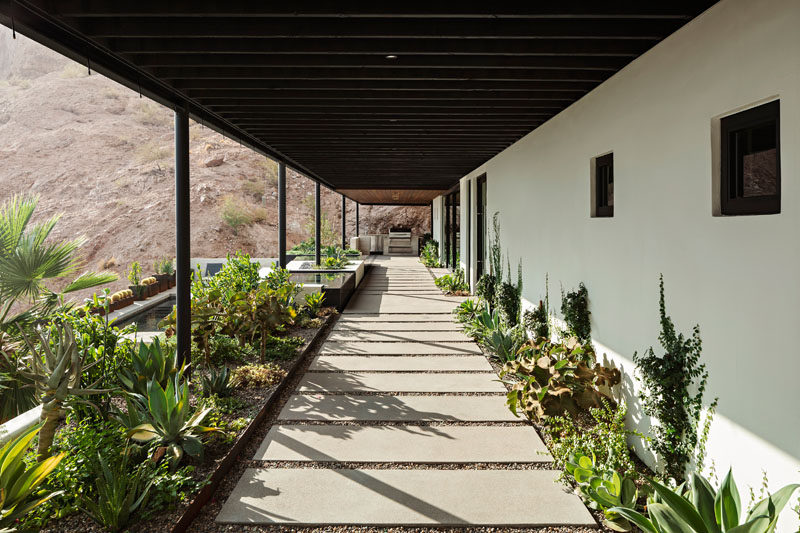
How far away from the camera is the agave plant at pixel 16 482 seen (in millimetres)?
2160

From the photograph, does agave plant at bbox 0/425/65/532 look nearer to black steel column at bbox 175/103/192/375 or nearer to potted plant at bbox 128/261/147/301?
black steel column at bbox 175/103/192/375

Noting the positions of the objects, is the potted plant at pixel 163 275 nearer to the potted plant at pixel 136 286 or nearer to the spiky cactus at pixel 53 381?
the potted plant at pixel 136 286

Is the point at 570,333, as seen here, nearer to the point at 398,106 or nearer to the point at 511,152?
the point at 398,106

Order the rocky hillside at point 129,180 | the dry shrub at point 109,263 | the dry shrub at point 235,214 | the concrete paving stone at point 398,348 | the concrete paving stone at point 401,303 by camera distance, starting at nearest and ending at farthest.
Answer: the concrete paving stone at point 398,348 < the concrete paving stone at point 401,303 < the dry shrub at point 109,263 < the rocky hillside at point 129,180 < the dry shrub at point 235,214

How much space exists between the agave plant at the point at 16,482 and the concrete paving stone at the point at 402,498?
2.73 feet

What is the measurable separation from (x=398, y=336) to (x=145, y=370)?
3.85 metres

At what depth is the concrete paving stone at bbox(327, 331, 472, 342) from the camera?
694 cm

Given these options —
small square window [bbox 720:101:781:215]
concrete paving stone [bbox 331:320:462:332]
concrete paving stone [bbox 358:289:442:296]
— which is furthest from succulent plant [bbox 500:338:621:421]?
concrete paving stone [bbox 358:289:442:296]

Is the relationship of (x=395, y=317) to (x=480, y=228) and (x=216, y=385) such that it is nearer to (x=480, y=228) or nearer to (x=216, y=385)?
(x=480, y=228)

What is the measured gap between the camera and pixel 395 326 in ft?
25.8

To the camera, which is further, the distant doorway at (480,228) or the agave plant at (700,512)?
the distant doorway at (480,228)

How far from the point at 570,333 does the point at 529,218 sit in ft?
6.36

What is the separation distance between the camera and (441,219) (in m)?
17.8

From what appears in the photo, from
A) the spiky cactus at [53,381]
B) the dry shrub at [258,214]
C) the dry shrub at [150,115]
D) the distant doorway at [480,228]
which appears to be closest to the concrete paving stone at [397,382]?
the spiky cactus at [53,381]
